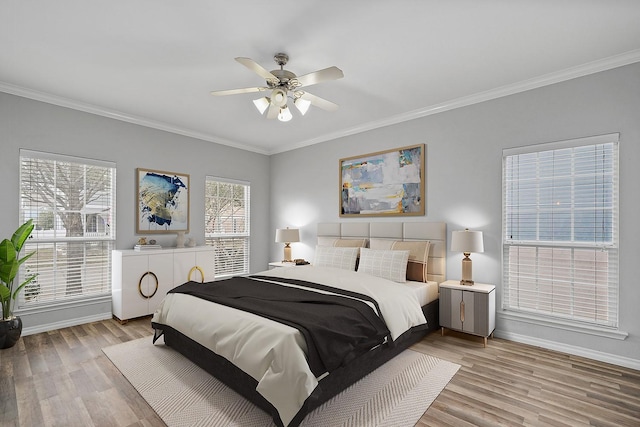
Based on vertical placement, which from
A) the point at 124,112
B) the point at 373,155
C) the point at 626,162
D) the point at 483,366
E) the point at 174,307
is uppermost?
the point at 124,112

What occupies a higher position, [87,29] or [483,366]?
[87,29]

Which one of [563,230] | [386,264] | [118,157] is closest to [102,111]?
[118,157]

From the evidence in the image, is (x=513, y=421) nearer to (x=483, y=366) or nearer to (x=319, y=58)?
(x=483, y=366)

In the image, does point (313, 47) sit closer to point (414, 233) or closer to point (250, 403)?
point (414, 233)

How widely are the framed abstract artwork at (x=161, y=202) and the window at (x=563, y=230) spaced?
15.1 feet

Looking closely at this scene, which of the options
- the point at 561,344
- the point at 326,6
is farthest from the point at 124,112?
the point at 561,344

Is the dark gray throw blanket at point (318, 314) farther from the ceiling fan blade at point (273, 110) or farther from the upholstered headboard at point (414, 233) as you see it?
the ceiling fan blade at point (273, 110)

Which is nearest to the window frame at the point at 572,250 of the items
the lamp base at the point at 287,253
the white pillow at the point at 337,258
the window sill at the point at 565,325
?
the window sill at the point at 565,325

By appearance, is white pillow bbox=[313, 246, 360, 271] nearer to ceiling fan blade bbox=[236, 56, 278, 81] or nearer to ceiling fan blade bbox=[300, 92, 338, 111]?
ceiling fan blade bbox=[300, 92, 338, 111]

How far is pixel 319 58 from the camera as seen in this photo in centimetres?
292

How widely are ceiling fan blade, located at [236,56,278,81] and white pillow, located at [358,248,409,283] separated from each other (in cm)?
244

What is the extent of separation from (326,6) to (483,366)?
3.31m

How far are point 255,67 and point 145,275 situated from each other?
3.32 metres

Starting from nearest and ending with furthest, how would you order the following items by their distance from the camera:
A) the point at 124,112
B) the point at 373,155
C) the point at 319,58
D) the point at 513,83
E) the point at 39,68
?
the point at 319,58, the point at 39,68, the point at 513,83, the point at 124,112, the point at 373,155
